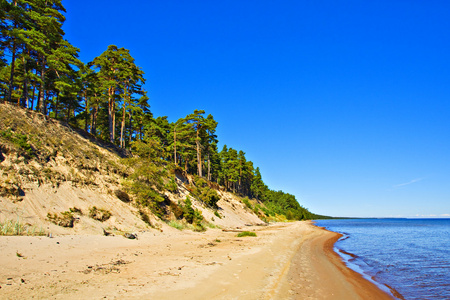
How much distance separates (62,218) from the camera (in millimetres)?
13672

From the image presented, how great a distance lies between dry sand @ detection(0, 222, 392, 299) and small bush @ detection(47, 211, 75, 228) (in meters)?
1.75

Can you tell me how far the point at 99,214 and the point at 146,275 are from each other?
33.7ft

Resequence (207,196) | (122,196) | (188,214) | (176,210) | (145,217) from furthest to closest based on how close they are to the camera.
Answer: (207,196) → (188,214) → (176,210) → (122,196) → (145,217)

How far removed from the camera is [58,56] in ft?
79.8

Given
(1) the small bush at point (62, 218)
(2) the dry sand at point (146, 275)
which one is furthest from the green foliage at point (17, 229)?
(1) the small bush at point (62, 218)

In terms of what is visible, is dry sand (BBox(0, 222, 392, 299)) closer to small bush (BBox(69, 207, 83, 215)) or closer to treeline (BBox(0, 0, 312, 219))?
small bush (BBox(69, 207, 83, 215))

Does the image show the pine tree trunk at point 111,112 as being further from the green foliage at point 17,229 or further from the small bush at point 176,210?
the green foliage at point 17,229

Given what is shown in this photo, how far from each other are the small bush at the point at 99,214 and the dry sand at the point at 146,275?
3.49m

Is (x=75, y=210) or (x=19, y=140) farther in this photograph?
(x=19, y=140)

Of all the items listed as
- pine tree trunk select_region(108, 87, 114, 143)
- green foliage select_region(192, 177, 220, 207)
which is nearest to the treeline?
pine tree trunk select_region(108, 87, 114, 143)

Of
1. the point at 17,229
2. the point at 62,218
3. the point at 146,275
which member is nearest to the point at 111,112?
the point at 62,218

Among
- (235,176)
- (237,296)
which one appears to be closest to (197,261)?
(237,296)

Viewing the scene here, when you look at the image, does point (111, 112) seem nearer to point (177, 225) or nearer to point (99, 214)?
point (177, 225)

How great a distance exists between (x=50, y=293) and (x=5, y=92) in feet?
146
